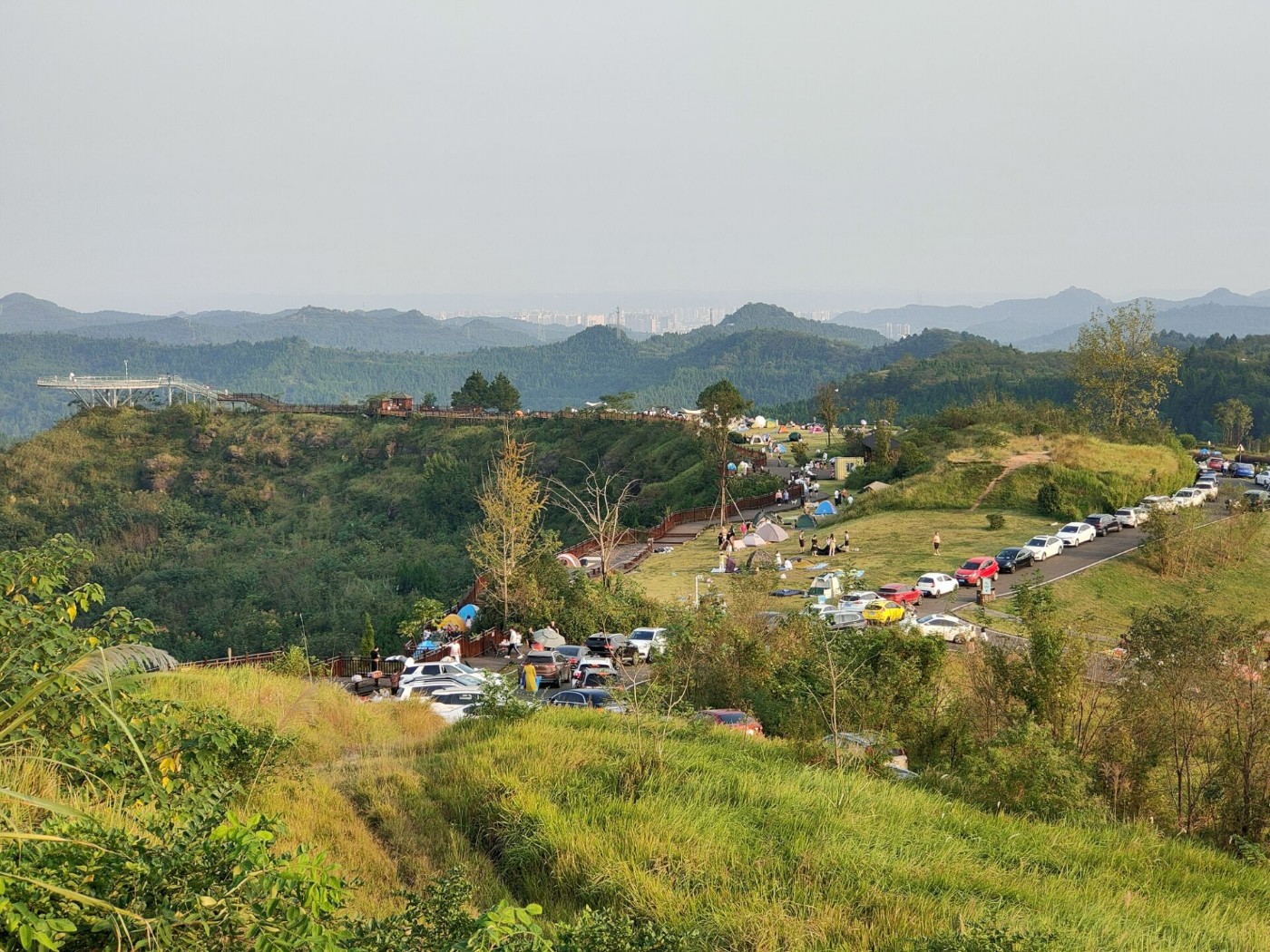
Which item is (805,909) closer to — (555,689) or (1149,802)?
(1149,802)

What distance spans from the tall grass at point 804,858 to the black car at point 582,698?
21.0 ft

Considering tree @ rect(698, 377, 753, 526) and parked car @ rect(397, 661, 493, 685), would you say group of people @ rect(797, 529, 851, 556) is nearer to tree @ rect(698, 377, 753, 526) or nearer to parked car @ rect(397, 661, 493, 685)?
tree @ rect(698, 377, 753, 526)

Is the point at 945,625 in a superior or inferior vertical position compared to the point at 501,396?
inferior

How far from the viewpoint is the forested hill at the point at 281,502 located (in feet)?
142

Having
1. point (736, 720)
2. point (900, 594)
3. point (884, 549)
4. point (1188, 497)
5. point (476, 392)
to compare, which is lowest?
point (900, 594)

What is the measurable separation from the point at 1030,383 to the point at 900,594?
87500 millimetres

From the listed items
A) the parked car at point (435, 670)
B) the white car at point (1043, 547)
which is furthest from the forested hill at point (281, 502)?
the white car at point (1043, 547)

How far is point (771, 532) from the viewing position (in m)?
31.4

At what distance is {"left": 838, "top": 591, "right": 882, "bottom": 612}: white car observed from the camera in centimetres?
2138

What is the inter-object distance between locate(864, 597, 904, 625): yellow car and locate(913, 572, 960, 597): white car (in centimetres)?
258

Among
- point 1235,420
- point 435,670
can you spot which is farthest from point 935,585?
point 1235,420

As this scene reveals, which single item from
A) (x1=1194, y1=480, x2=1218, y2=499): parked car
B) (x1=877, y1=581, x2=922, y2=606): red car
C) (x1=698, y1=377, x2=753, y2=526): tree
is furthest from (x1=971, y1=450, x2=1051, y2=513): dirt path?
(x1=877, y1=581, x2=922, y2=606): red car

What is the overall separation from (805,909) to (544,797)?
2.52 meters

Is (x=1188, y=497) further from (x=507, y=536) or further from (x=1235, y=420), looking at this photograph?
(x=1235, y=420)
